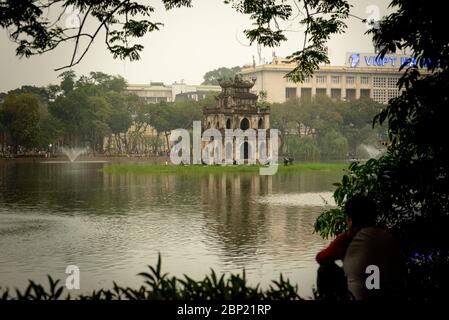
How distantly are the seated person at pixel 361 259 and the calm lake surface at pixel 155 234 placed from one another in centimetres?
551

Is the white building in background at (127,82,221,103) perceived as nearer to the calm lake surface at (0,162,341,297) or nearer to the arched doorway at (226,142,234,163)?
the arched doorway at (226,142,234,163)

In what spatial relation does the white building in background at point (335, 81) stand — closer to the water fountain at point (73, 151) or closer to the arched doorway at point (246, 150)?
the water fountain at point (73, 151)

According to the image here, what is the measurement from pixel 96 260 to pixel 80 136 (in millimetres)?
96352

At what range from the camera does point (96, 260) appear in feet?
57.2

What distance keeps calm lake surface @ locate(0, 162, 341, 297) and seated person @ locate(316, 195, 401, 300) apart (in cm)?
551

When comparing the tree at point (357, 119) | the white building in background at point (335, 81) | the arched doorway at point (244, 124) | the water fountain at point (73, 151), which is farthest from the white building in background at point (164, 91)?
the arched doorway at point (244, 124)

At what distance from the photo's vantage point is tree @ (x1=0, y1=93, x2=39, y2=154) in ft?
294

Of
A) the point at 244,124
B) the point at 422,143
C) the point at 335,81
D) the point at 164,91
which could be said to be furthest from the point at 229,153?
the point at 164,91

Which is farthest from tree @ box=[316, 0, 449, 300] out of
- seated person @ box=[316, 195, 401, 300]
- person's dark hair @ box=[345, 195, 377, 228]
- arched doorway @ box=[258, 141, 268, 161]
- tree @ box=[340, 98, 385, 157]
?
tree @ box=[340, 98, 385, 157]

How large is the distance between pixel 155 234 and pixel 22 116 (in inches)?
2827

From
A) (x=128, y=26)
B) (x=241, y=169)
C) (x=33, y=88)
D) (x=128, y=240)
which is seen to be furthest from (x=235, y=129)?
(x=128, y=26)

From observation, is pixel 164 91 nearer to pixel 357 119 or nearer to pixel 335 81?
pixel 335 81

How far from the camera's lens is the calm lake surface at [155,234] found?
16.1m

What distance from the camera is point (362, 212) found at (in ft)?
25.7
